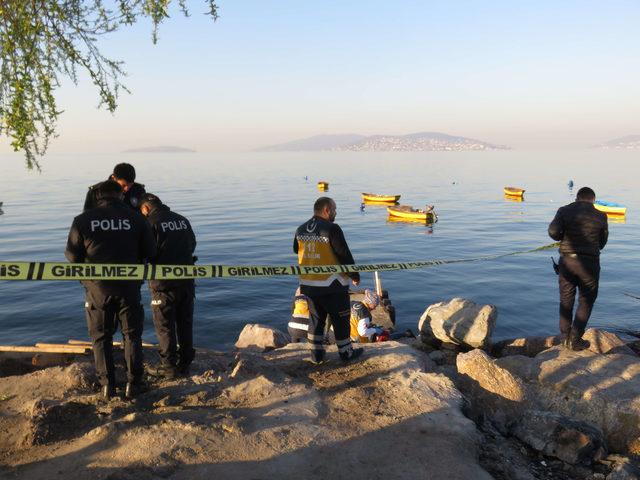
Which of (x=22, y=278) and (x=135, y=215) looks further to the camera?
(x=135, y=215)

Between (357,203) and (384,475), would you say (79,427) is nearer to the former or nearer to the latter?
(384,475)

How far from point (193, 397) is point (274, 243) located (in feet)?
78.1

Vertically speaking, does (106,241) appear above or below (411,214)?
above

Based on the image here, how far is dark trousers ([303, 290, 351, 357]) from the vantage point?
6.29 meters

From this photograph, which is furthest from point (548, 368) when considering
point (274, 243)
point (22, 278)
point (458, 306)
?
point (274, 243)

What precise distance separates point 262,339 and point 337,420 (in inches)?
232

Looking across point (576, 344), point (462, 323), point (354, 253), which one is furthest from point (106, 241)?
point (354, 253)

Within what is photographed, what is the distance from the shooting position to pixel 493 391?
20.1 ft

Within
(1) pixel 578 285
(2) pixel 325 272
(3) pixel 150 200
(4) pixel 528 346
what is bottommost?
(4) pixel 528 346

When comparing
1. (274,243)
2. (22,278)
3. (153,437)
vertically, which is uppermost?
(22,278)

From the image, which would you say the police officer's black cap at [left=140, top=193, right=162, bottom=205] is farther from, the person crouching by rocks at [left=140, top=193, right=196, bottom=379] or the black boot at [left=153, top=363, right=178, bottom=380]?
the black boot at [left=153, top=363, right=178, bottom=380]

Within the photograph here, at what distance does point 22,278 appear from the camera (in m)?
4.55

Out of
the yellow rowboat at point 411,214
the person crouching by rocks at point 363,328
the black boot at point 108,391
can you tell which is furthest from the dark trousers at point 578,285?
the yellow rowboat at point 411,214

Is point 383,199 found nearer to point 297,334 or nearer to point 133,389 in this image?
point 297,334
